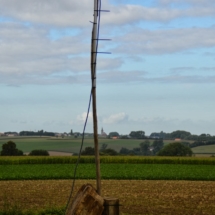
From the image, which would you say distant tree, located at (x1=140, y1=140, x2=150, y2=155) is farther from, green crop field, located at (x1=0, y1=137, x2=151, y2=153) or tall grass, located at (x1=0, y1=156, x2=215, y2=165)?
tall grass, located at (x1=0, y1=156, x2=215, y2=165)

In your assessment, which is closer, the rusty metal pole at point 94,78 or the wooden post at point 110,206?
the wooden post at point 110,206

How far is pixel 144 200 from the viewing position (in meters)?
18.5

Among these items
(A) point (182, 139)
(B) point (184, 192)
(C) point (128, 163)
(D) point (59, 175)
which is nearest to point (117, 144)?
(A) point (182, 139)

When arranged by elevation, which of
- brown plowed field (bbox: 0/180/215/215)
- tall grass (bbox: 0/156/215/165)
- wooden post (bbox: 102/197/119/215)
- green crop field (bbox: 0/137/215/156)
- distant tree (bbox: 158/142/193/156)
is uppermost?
green crop field (bbox: 0/137/215/156)

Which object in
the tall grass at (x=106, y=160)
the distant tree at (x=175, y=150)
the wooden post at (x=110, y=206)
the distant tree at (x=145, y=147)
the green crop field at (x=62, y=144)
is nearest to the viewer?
the wooden post at (x=110, y=206)

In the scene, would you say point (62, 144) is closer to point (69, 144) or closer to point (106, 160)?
point (69, 144)

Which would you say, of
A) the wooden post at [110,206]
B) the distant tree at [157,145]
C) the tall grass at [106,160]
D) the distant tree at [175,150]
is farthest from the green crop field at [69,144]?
the wooden post at [110,206]

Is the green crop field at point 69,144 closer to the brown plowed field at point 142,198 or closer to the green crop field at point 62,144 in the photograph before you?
the green crop field at point 62,144

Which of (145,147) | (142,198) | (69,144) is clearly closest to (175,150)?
(145,147)

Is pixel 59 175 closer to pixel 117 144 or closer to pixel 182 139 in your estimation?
pixel 117 144

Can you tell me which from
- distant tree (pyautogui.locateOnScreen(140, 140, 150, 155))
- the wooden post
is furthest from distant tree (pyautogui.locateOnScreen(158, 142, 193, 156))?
the wooden post

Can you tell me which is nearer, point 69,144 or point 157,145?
point 69,144

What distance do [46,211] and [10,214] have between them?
1186mm

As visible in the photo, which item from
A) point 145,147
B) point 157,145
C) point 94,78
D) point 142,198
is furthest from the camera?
point 157,145
